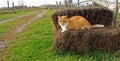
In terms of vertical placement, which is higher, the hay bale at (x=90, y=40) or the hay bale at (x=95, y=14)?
the hay bale at (x=95, y=14)

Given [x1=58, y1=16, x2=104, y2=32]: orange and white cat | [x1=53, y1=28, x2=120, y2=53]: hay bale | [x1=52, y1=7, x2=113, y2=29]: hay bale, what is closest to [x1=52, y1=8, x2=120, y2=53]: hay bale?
[x1=53, y1=28, x2=120, y2=53]: hay bale

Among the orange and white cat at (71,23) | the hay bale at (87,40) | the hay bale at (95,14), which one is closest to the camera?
the hay bale at (87,40)

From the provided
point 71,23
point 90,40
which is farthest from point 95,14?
point 90,40

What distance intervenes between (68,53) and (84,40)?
515 millimetres

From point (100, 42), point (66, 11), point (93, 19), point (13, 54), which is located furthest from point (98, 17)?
point (13, 54)

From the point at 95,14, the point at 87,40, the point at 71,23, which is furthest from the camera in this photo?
the point at 95,14

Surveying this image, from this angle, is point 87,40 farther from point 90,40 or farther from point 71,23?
point 71,23

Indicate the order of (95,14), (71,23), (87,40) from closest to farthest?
(87,40)
(71,23)
(95,14)

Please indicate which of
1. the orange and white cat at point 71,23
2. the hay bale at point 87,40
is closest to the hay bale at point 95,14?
the orange and white cat at point 71,23

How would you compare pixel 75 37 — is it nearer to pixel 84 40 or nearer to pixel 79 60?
pixel 84 40

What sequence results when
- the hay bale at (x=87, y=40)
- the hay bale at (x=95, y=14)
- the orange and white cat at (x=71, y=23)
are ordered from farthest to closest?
1. the hay bale at (x=95, y=14)
2. the orange and white cat at (x=71, y=23)
3. the hay bale at (x=87, y=40)

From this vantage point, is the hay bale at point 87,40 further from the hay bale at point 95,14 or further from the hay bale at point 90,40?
the hay bale at point 95,14

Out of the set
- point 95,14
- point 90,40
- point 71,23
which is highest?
point 95,14

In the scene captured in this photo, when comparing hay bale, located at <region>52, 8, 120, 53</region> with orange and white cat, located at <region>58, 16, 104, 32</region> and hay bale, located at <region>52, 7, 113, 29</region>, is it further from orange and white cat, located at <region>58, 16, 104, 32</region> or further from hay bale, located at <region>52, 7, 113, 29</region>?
hay bale, located at <region>52, 7, 113, 29</region>
